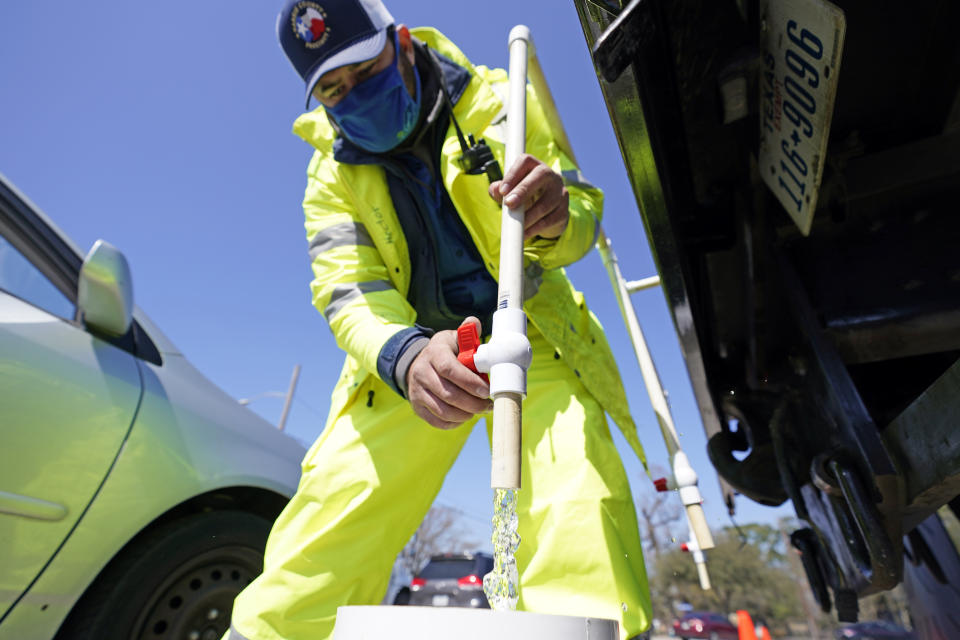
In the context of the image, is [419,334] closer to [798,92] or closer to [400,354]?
[400,354]

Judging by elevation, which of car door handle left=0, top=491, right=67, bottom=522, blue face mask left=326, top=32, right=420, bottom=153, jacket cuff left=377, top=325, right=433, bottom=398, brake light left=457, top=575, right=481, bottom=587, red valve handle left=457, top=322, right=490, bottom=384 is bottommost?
car door handle left=0, top=491, right=67, bottom=522

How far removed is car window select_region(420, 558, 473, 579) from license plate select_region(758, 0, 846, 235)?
9093mm

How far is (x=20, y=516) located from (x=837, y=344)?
206 cm

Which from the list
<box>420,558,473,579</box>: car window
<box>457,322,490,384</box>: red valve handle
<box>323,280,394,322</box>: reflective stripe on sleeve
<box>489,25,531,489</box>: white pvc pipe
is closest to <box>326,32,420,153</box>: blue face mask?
<box>323,280,394,322</box>: reflective stripe on sleeve

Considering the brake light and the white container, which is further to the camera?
the brake light

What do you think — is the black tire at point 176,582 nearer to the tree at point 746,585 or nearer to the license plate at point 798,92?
the license plate at point 798,92

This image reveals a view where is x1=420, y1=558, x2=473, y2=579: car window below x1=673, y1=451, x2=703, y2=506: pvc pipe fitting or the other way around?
the other way around

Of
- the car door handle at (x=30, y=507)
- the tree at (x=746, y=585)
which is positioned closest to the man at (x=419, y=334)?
the car door handle at (x=30, y=507)

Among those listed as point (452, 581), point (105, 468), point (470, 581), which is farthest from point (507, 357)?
point (452, 581)

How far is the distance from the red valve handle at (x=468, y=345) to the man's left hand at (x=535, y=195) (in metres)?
0.27

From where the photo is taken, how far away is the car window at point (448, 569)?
29.6 ft

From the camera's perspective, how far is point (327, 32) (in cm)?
179

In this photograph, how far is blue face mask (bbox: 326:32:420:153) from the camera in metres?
1.75

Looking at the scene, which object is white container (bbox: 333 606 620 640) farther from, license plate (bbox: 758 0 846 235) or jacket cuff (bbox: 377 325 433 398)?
license plate (bbox: 758 0 846 235)
